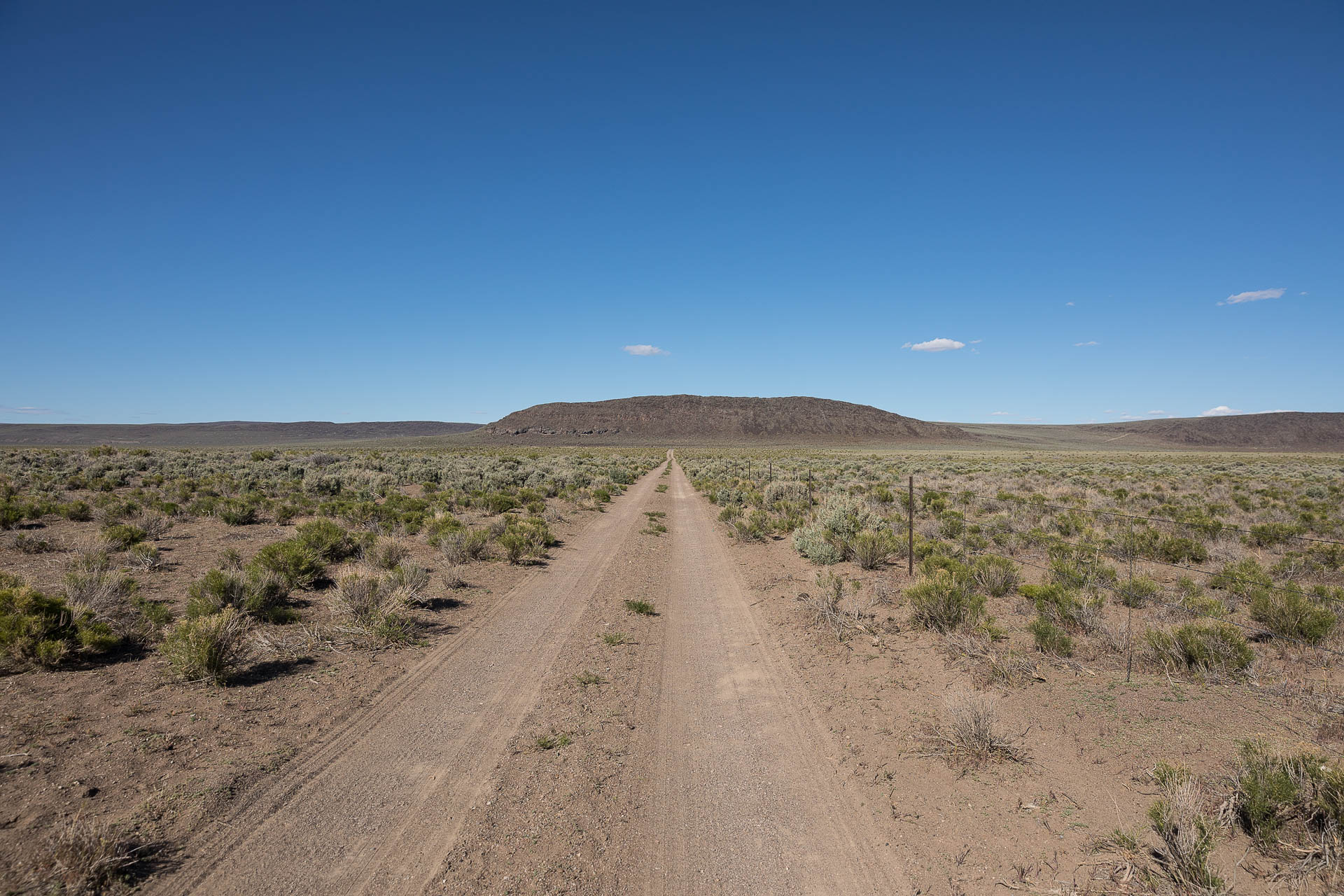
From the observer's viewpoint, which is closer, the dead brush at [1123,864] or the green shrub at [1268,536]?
the dead brush at [1123,864]

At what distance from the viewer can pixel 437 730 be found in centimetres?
558

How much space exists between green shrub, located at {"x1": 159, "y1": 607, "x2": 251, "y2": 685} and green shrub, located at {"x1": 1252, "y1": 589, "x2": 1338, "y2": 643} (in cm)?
1296

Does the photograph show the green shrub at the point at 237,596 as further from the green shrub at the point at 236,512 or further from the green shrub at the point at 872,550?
the green shrub at the point at 872,550

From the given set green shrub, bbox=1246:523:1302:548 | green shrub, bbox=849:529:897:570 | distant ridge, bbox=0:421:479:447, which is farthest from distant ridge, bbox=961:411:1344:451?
distant ridge, bbox=0:421:479:447

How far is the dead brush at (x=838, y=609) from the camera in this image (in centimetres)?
862

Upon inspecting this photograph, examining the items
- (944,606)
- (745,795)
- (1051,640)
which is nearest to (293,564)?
(745,795)

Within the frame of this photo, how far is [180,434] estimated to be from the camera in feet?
489

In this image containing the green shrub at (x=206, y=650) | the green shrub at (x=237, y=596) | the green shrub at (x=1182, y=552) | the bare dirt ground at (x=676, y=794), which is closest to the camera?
the bare dirt ground at (x=676, y=794)

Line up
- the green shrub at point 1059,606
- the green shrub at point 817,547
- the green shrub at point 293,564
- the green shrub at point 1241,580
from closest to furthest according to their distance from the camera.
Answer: the green shrub at point 1059,606, the green shrub at point 1241,580, the green shrub at point 293,564, the green shrub at point 817,547

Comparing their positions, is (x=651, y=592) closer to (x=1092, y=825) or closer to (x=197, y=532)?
(x=1092, y=825)

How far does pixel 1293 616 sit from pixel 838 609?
567 centimetres

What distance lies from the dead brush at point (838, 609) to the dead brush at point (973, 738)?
9.31 ft

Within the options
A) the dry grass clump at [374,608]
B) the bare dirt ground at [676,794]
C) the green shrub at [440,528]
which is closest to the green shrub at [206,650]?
the dry grass clump at [374,608]

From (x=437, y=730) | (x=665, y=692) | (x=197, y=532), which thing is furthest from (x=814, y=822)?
(x=197, y=532)
